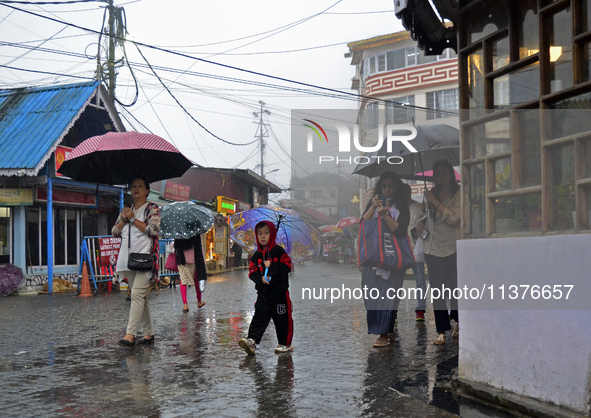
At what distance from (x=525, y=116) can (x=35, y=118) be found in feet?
53.5

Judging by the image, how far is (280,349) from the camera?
648 cm

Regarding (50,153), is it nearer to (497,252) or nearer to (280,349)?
(280,349)

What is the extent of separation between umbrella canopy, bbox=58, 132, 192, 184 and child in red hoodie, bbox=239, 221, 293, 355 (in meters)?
1.94

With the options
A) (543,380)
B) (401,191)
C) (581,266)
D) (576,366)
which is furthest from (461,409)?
(401,191)

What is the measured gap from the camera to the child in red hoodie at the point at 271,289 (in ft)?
21.3

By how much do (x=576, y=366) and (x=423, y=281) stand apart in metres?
4.87

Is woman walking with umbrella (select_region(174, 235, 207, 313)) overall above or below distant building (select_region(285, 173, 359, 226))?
below

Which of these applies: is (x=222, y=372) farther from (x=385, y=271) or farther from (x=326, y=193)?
(x=326, y=193)

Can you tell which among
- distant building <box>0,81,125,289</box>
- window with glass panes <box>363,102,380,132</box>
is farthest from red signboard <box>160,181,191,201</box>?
window with glass panes <box>363,102,380,132</box>

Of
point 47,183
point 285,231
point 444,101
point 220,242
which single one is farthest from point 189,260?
point 444,101

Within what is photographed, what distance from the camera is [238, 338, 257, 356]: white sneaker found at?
6.19 meters

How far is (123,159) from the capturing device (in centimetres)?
800

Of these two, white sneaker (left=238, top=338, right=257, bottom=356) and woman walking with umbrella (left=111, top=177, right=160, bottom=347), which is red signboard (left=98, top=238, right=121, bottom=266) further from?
white sneaker (left=238, top=338, right=257, bottom=356)

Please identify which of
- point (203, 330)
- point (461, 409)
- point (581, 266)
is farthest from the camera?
point (203, 330)
